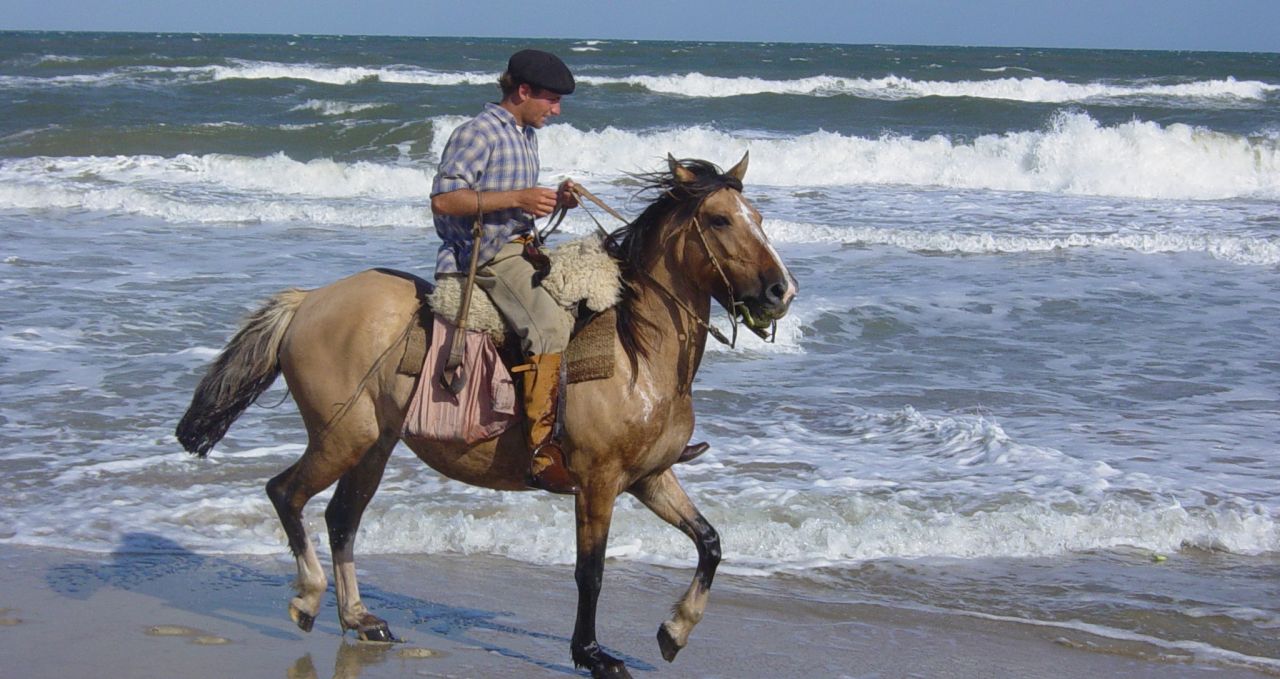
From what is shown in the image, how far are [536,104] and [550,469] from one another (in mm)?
1268

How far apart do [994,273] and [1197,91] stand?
34.9m

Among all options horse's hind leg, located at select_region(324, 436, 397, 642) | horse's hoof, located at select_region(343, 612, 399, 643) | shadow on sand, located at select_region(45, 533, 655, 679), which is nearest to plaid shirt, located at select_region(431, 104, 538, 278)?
horse's hind leg, located at select_region(324, 436, 397, 642)

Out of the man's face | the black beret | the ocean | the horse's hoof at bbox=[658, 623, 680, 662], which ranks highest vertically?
the black beret

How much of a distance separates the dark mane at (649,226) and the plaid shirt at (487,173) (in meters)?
0.37

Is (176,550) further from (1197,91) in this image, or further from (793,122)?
(1197,91)

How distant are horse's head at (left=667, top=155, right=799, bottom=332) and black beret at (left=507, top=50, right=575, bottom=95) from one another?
0.53 m

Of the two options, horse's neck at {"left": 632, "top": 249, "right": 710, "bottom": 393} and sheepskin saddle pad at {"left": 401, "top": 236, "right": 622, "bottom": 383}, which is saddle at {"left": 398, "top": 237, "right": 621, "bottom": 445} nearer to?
sheepskin saddle pad at {"left": 401, "top": 236, "right": 622, "bottom": 383}

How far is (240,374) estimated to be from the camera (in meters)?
4.93

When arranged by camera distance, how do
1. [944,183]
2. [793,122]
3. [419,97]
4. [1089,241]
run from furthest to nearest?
1. [419,97]
2. [793,122]
3. [944,183]
4. [1089,241]

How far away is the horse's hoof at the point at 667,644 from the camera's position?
447 cm

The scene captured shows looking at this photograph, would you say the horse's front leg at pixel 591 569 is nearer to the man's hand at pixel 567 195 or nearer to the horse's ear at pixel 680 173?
the man's hand at pixel 567 195

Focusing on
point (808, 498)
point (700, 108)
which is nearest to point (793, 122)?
point (700, 108)

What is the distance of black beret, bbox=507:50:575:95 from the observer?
4426 mm

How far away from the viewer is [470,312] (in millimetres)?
4512
